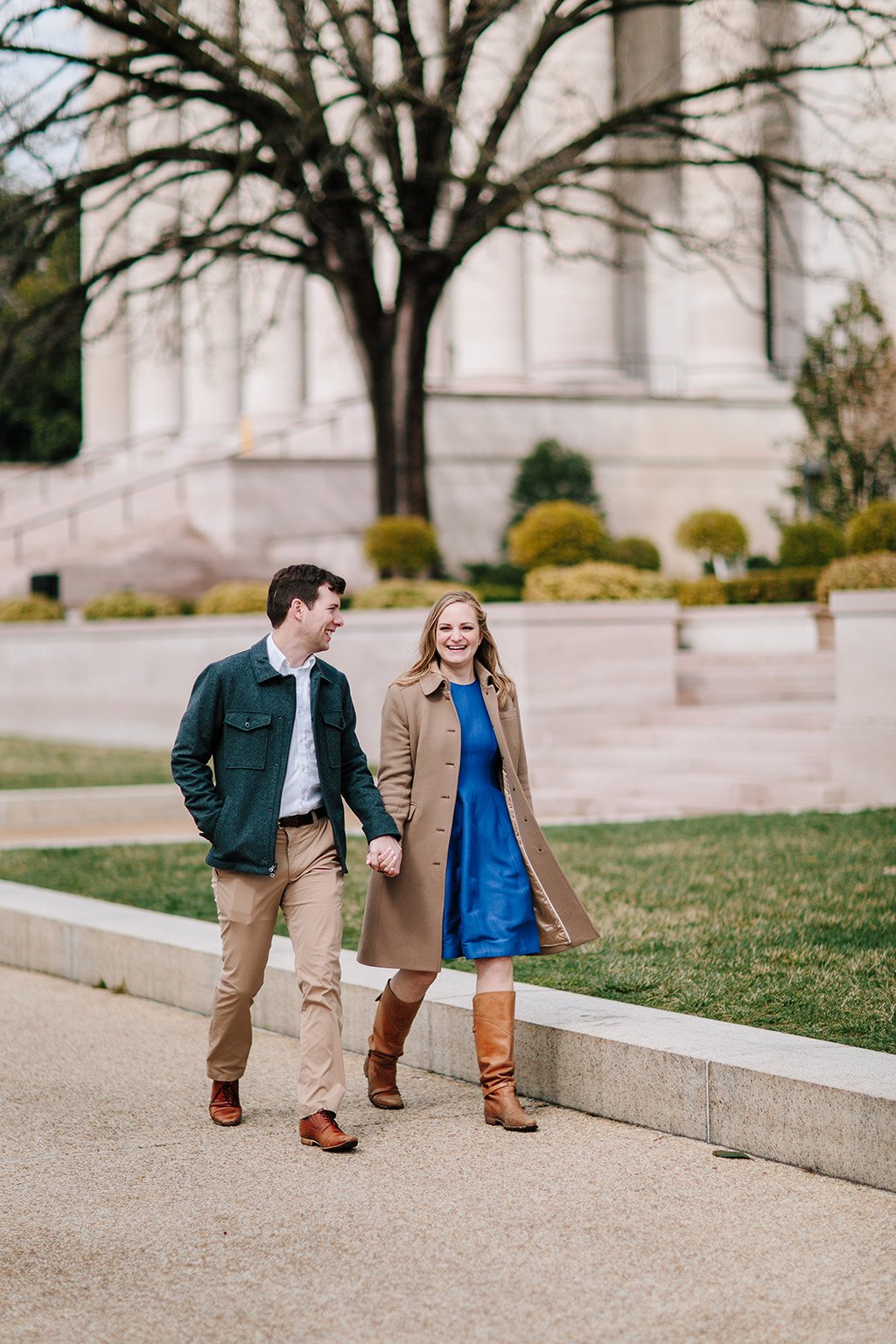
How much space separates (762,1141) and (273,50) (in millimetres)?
15917

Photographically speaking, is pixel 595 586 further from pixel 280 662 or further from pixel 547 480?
pixel 280 662

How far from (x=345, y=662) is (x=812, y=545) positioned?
7.38m

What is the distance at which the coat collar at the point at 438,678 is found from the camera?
6.46 meters

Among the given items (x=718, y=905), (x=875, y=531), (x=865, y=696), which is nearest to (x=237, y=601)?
(x=875, y=531)

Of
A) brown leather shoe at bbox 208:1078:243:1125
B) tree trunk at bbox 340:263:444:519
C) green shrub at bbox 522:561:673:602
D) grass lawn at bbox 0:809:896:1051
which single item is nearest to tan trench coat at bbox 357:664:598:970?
brown leather shoe at bbox 208:1078:243:1125

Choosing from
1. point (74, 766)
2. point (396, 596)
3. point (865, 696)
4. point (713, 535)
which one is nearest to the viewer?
point (865, 696)

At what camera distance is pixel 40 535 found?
3525cm

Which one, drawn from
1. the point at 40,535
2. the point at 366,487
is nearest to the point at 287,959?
the point at 366,487

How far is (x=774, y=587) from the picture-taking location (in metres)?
22.4

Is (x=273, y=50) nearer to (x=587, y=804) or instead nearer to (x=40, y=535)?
(x=587, y=804)

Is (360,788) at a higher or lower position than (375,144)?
lower

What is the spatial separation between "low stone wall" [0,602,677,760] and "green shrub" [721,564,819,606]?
3.80 m

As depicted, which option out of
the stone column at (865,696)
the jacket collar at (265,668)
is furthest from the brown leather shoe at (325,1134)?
the stone column at (865,696)

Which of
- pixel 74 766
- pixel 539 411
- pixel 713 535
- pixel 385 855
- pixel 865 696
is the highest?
pixel 539 411
